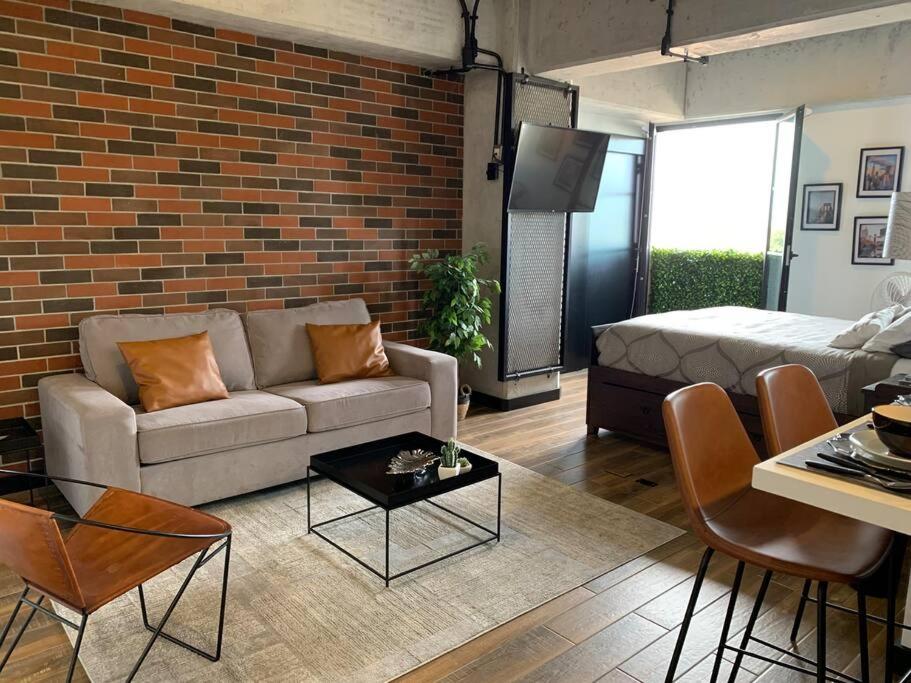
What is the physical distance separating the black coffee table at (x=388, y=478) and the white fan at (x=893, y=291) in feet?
12.8

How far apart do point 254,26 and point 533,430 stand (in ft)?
9.82

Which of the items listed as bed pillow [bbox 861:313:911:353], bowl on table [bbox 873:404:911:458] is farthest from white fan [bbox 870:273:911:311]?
bowl on table [bbox 873:404:911:458]

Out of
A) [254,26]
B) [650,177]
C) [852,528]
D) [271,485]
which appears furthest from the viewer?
[650,177]

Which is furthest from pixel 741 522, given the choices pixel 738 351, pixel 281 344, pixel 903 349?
pixel 281 344

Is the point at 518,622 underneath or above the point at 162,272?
underneath

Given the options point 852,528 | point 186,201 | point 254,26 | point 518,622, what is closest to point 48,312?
point 186,201

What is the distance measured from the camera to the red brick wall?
3561mm

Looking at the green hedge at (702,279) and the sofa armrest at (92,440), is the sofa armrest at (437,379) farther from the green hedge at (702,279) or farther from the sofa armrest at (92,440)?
the green hedge at (702,279)

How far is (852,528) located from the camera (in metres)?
1.93

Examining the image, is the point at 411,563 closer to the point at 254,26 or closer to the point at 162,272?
the point at 162,272

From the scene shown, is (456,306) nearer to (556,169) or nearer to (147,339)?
(556,169)

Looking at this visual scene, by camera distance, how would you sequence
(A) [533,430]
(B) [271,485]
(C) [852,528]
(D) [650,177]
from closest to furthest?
(C) [852,528], (B) [271,485], (A) [533,430], (D) [650,177]

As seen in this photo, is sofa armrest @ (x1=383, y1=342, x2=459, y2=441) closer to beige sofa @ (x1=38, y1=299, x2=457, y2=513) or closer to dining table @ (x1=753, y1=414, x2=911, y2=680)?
beige sofa @ (x1=38, y1=299, x2=457, y2=513)

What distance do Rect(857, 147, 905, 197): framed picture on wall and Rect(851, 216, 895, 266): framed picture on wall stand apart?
8.3 inches
